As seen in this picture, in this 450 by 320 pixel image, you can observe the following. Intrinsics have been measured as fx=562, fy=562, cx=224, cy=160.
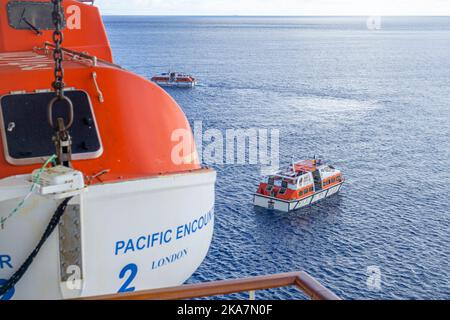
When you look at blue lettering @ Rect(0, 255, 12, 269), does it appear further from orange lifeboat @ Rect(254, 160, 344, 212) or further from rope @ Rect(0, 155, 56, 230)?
orange lifeboat @ Rect(254, 160, 344, 212)

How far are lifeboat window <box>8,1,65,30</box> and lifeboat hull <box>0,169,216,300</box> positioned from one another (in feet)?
14.8

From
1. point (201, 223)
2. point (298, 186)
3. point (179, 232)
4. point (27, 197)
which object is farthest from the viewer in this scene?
point (298, 186)

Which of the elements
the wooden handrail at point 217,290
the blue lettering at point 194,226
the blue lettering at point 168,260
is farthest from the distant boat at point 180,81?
the wooden handrail at point 217,290

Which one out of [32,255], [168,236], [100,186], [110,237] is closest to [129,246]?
[110,237]

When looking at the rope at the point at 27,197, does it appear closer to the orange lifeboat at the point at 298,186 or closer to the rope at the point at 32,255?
the rope at the point at 32,255

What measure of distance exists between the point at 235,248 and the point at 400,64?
4623 inches

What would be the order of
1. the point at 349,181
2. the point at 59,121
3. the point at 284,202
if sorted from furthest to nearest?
→ the point at 349,181, the point at 284,202, the point at 59,121

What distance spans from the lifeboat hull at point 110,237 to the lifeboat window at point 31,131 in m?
0.59

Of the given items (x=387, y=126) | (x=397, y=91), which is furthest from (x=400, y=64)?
(x=387, y=126)

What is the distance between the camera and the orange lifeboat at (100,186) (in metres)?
5.39

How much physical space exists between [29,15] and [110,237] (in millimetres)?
5131

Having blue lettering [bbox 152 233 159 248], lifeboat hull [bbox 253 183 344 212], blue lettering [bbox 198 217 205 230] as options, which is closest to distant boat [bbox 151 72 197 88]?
lifeboat hull [bbox 253 183 344 212]

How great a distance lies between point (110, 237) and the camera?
5.71m

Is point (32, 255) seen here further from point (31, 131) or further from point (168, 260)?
point (168, 260)
